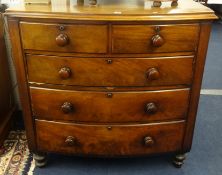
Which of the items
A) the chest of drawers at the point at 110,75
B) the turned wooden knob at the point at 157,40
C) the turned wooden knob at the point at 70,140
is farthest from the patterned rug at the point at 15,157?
the turned wooden knob at the point at 157,40

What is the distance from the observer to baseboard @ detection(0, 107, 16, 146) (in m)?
1.65

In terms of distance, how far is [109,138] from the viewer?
1324 millimetres

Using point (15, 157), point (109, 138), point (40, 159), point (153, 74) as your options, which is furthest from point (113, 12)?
point (15, 157)

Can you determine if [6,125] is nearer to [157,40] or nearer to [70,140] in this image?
[70,140]

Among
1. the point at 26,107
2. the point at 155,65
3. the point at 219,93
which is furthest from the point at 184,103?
the point at 219,93

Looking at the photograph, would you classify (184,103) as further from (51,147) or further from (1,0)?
(1,0)

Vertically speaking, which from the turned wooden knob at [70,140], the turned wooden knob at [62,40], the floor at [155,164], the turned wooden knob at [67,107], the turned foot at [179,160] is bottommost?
the floor at [155,164]

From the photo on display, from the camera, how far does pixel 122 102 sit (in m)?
1.24

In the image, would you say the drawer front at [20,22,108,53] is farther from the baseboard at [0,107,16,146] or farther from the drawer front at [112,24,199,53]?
the baseboard at [0,107,16,146]

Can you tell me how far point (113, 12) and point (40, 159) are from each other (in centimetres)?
84

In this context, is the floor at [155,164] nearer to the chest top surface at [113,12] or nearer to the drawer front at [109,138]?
the drawer front at [109,138]

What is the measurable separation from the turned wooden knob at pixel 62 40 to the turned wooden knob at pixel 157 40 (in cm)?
34

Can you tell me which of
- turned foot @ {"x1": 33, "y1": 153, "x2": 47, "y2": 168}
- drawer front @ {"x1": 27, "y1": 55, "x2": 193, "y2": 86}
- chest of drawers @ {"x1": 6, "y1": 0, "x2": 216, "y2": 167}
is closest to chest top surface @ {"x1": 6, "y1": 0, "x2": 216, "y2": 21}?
chest of drawers @ {"x1": 6, "y1": 0, "x2": 216, "y2": 167}

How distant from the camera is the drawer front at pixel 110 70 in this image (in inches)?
45.8
